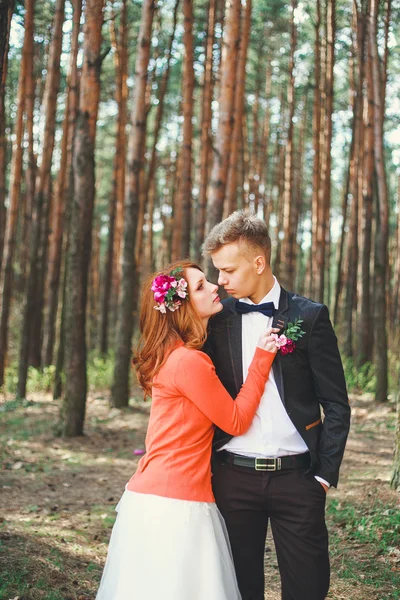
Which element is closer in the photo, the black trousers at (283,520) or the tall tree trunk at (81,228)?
the black trousers at (283,520)

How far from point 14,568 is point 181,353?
216 cm

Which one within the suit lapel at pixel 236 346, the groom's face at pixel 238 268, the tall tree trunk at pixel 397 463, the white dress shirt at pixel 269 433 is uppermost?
the groom's face at pixel 238 268

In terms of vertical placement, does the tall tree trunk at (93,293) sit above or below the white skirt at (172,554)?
above

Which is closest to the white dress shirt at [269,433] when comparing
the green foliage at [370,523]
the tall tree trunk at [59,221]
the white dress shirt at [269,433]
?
the white dress shirt at [269,433]

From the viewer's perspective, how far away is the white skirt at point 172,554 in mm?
2707

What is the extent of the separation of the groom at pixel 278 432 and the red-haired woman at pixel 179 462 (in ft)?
0.31

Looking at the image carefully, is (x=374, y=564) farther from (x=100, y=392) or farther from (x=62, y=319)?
(x=100, y=392)

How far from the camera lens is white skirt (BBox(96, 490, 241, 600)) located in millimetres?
2707

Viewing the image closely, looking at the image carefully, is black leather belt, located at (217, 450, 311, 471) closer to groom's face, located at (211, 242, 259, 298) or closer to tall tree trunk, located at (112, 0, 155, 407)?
groom's face, located at (211, 242, 259, 298)

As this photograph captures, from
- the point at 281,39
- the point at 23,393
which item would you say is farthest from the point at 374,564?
the point at 281,39

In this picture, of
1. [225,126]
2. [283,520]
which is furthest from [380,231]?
[283,520]

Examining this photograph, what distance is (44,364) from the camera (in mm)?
13734

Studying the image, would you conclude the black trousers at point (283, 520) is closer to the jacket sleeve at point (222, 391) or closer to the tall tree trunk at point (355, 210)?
the jacket sleeve at point (222, 391)

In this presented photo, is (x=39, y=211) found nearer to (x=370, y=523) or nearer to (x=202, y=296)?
(x=370, y=523)
